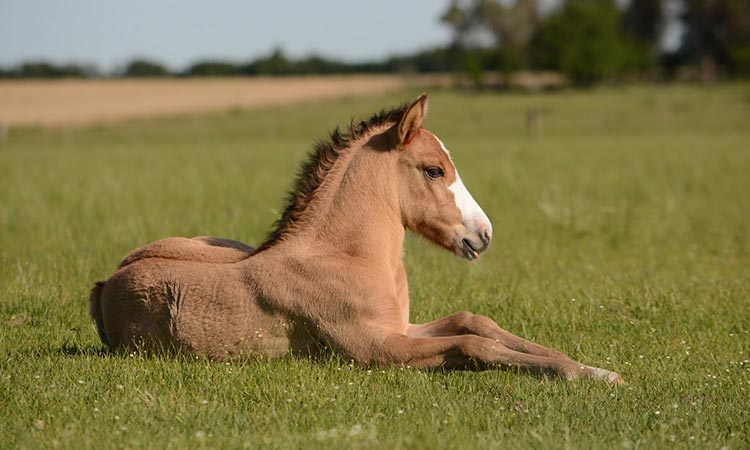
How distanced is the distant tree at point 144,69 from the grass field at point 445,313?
3884 inches

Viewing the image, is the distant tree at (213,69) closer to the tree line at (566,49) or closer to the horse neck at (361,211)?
the tree line at (566,49)

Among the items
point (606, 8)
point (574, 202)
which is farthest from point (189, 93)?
point (574, 202)

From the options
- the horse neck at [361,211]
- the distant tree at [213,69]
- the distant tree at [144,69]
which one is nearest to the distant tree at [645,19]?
the distant tree at [213,69]

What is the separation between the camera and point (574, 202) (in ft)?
51.8

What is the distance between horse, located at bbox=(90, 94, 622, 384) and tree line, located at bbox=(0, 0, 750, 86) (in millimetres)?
89765

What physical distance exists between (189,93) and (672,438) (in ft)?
285

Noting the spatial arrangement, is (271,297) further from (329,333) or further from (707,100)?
(707,100)

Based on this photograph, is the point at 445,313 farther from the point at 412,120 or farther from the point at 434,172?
the point at 412,120

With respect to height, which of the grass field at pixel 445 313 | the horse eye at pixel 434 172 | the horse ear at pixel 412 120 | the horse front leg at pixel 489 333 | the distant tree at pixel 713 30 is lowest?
the grass field at pixel 445 313

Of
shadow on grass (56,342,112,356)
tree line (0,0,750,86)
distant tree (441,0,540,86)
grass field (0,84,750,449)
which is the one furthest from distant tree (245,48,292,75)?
shadow on grass (56,342,112,356)

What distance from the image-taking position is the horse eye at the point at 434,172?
21.8ft

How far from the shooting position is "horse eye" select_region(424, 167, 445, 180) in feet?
21.8

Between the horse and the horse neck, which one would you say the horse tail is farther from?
the horse neck

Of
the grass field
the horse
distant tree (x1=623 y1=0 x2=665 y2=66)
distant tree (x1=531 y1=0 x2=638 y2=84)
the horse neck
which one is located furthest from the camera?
distant tree (x1=623 y1=0 x2=665 y2=66)
